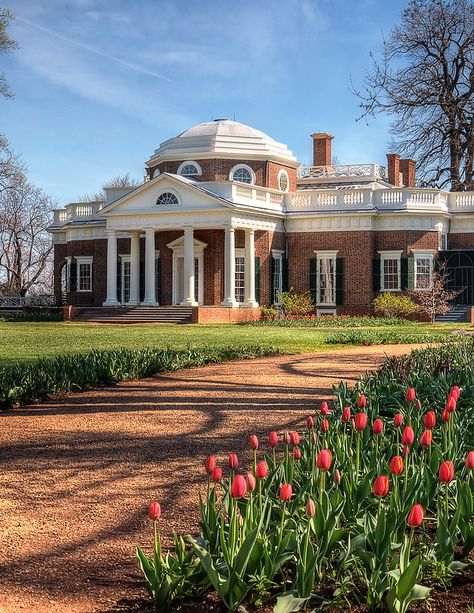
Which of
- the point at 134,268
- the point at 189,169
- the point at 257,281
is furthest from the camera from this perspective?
the point at 189,169

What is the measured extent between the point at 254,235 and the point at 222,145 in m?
4.90

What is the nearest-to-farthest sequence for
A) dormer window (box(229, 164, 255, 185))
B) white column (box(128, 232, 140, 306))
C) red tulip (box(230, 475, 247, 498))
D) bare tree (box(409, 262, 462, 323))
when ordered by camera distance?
red tulip (box(230, 475, 247, 498)), bare tree (box(409, 262, 462, 323)), white column (box(128, 232, 140, 306)), dormer window (box(229, 164, 255, 185))

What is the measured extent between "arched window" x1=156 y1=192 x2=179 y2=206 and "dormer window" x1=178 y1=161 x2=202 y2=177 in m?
2.92

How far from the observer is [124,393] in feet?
37.7

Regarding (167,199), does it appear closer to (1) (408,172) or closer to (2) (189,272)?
(2) (189,272)

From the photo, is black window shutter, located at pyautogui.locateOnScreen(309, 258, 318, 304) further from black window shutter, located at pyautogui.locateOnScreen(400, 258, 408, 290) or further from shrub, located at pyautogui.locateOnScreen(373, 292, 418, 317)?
black window shutter, located at pyautogui.locateOnScreen(400, 258, 408, 290)

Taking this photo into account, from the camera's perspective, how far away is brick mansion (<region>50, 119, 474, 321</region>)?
37188 millimetres

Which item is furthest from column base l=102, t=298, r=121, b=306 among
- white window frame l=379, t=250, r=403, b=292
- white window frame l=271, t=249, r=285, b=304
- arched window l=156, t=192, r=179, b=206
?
white window frame l=379, t=250, r=403, b=292

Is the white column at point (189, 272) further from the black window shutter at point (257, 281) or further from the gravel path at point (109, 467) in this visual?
the gravel path at point (109, 467)

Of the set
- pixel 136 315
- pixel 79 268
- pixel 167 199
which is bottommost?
pixel 136 315

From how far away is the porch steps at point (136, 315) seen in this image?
114ft

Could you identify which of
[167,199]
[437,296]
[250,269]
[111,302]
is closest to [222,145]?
[167,199]

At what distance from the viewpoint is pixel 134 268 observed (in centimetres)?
3916

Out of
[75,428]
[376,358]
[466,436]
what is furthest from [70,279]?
[466,436]
